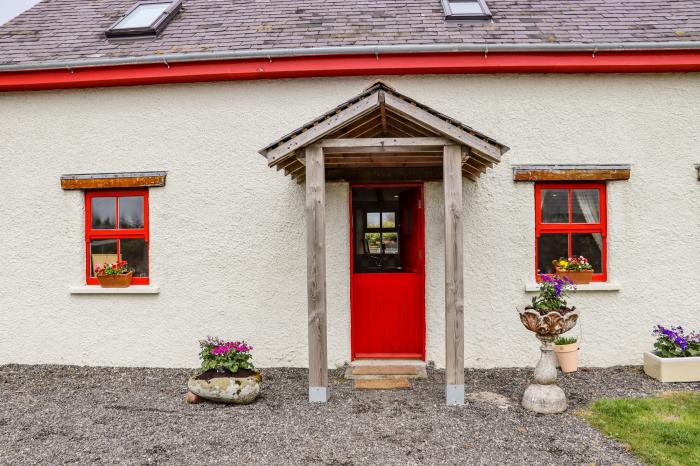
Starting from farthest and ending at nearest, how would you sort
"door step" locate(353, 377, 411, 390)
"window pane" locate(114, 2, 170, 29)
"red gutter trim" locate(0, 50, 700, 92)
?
"window pane" locate(114, 2, 170, 29), "red gutter trim" locate(0, 50, 700, 92), "door step" locate(353, 377, 411, 390)

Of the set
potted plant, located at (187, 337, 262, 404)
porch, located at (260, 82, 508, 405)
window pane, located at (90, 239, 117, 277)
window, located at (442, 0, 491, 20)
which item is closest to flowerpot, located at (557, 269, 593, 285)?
porch, located at (260, 82, 508, 405)

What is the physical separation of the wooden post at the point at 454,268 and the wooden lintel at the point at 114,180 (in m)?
4.06

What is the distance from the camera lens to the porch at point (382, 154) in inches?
190

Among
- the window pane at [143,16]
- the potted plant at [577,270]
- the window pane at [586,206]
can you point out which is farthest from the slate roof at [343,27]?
the potted plant at [577,270]

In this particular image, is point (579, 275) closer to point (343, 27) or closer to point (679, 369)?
point (679, 369)

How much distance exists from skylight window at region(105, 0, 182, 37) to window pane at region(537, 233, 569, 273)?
6.67m

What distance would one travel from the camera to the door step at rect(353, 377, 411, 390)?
18.2ft

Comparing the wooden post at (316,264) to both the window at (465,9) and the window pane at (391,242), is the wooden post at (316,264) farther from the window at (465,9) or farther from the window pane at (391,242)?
the window at (465,9)

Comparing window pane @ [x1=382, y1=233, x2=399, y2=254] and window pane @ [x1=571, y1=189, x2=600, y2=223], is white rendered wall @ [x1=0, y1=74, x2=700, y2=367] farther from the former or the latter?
window pane @ [x1=382, y1=233, x2=399, y2=254]

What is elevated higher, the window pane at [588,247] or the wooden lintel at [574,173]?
the wooden lintel at [574,173]

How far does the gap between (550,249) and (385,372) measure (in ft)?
9.53

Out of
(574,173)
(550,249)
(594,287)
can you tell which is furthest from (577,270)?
(574,173)

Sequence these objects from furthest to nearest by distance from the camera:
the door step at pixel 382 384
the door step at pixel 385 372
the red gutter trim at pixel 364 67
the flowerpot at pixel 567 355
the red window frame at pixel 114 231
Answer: the red window frame at pixel 114 231
the red gutter trim at pixel 364 67
the flowerpot at pixel 567 355
the door step at pixel 385 372
the door step at pixel 382 384

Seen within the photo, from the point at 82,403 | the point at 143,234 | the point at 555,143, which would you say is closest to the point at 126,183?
the point at 143,234
